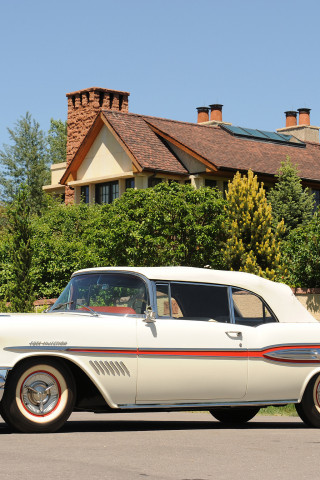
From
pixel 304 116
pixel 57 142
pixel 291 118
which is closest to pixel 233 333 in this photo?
pixel 304 116

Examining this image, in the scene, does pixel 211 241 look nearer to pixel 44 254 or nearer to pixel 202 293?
pixel 44 254

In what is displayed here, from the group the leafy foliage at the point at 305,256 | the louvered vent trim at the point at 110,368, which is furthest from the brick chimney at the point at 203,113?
the louvered vent trim at the point at 110,368

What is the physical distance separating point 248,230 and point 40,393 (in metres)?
23.0

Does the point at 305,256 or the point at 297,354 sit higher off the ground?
the point at 305,256

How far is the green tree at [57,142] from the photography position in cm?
7850

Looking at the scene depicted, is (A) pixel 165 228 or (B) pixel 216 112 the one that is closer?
(A) pixel 165 228

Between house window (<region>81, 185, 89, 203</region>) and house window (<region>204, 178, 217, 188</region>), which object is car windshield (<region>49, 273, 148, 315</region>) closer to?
house window (<region>204, 178, 217, 188</region>)

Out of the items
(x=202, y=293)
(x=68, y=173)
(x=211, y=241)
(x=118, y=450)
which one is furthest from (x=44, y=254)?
Answer: (x=118, y=450)

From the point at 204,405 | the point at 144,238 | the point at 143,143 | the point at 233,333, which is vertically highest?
the point at 143,143

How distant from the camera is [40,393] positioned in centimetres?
931

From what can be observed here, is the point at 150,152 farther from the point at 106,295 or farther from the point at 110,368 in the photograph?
the point at 110,368

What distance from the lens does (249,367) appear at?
10281 mm

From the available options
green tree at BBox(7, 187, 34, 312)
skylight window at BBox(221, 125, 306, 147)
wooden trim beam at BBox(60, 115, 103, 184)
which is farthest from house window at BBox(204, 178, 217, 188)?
green tree at BBox(7, 187, 34, 312)

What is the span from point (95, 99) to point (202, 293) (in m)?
34.1
